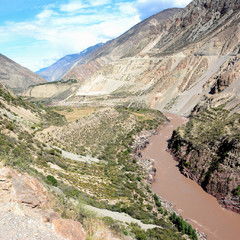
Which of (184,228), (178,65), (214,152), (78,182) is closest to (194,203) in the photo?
(184,228)

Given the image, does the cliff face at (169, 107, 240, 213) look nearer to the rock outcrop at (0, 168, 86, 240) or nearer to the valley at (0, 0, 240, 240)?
the valley at (0, 0, 240, 240)

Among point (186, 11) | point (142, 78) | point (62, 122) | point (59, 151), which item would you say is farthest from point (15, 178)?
point (186, 11)

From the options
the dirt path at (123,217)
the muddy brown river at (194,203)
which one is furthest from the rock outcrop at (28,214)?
the muddy brown river at (194,203)

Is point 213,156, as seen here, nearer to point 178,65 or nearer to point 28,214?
point 28,214

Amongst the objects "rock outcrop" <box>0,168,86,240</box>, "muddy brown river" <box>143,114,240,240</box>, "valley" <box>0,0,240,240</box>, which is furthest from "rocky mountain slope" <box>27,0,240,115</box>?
"rock outcrop" <box>0,168,86,240</box>

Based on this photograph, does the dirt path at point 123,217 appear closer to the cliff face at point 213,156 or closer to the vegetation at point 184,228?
the vegetation at point 184,228

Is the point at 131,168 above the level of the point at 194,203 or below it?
above
